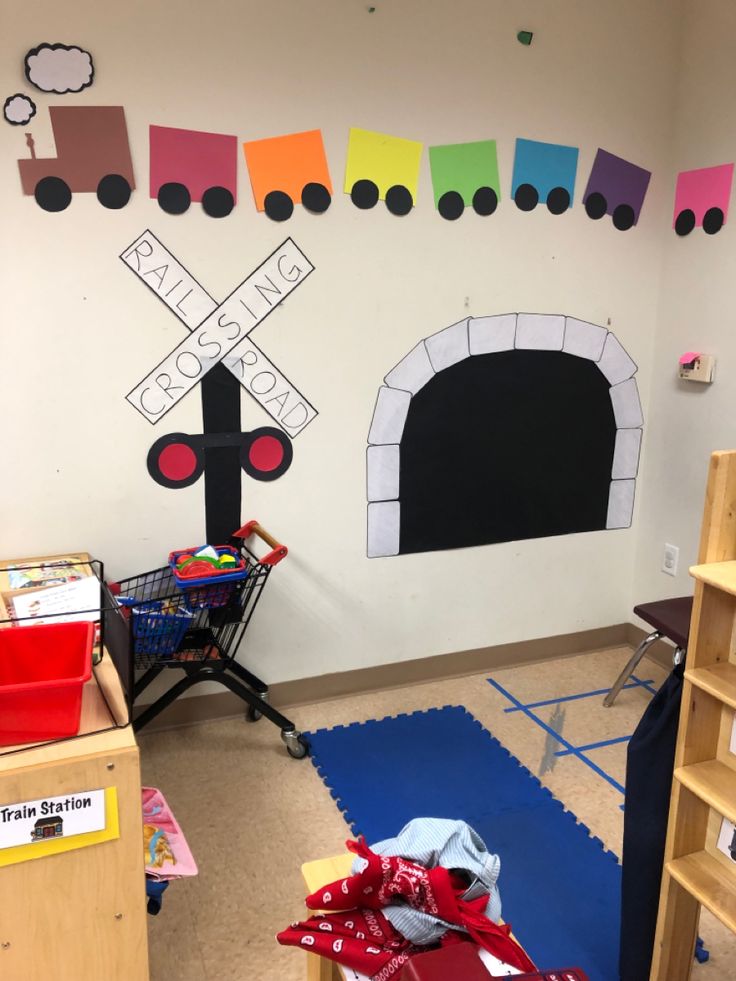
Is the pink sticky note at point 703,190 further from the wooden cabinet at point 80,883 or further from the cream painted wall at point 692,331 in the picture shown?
the wooden cabinet at point 80,883

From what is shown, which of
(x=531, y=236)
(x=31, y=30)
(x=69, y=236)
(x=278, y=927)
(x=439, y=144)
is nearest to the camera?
(x=278, y=927)

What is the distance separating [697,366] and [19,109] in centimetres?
245

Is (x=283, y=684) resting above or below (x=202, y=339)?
below

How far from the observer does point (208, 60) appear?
246 cm

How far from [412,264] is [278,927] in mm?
2093

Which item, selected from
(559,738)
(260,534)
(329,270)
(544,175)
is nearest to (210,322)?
(329,270)

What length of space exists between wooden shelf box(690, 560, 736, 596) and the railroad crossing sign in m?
1.63

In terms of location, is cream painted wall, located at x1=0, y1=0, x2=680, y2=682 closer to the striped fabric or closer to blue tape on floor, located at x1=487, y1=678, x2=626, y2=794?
blue tape on floor, located at x1=487, y1=678, x2=626, y2=794

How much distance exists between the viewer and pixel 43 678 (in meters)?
1.68

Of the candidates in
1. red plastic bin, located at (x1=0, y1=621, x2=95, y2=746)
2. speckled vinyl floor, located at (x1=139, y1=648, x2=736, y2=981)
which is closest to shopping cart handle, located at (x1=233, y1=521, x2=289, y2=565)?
speckled vinyl floor, located at (x1=139, y1=648, x2=736, y2=981)

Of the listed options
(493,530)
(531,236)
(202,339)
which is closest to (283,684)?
(493,530)

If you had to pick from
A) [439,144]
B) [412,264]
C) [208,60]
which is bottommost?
[412,264]

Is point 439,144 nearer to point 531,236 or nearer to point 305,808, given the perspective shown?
point 531,236

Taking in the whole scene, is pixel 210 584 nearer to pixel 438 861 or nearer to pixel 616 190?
pixel 438 861
